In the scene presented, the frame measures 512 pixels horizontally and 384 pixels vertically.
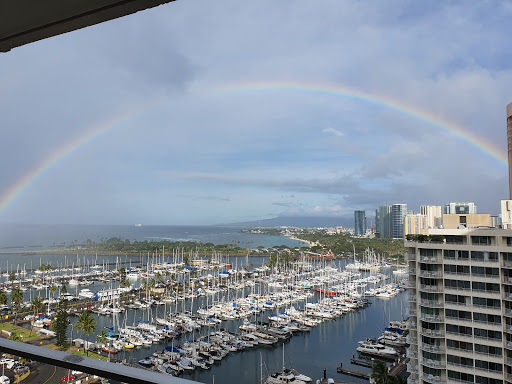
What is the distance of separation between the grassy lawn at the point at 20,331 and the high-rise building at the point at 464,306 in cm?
892

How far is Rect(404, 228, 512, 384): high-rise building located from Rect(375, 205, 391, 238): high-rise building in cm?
3234

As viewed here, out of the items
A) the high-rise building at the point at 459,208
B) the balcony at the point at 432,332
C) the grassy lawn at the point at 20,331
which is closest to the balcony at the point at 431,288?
the balcony at the point at 432,332

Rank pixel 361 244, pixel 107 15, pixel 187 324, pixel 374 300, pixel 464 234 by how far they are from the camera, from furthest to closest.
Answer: pixel 361 244 → pixel 374 300 → pixel 187 324 → pixel 464 234 → pixel 107 15

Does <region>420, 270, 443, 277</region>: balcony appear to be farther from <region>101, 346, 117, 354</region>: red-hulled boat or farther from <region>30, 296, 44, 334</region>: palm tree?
<region>30, 296, 44, 334</region>: palm tree

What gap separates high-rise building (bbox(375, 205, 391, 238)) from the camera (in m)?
35.0

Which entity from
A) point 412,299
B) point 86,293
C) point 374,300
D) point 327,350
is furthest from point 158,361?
point 374,300

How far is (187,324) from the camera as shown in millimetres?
10203

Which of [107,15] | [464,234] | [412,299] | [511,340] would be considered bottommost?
[511,340]

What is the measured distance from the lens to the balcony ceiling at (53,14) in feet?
1.40

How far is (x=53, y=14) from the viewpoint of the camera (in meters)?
0.45

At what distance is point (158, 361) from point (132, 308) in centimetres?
507

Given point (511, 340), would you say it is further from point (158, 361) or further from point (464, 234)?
point (158, 361)

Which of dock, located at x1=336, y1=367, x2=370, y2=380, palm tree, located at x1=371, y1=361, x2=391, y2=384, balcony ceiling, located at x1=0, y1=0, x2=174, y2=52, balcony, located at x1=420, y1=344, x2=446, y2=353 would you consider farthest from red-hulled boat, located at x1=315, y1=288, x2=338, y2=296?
balcony ceiling, located at x1=0, y1=0, x2=174, y2=52

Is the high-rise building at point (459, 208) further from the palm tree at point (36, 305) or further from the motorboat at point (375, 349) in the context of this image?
the palm tree at point (36, 305)
